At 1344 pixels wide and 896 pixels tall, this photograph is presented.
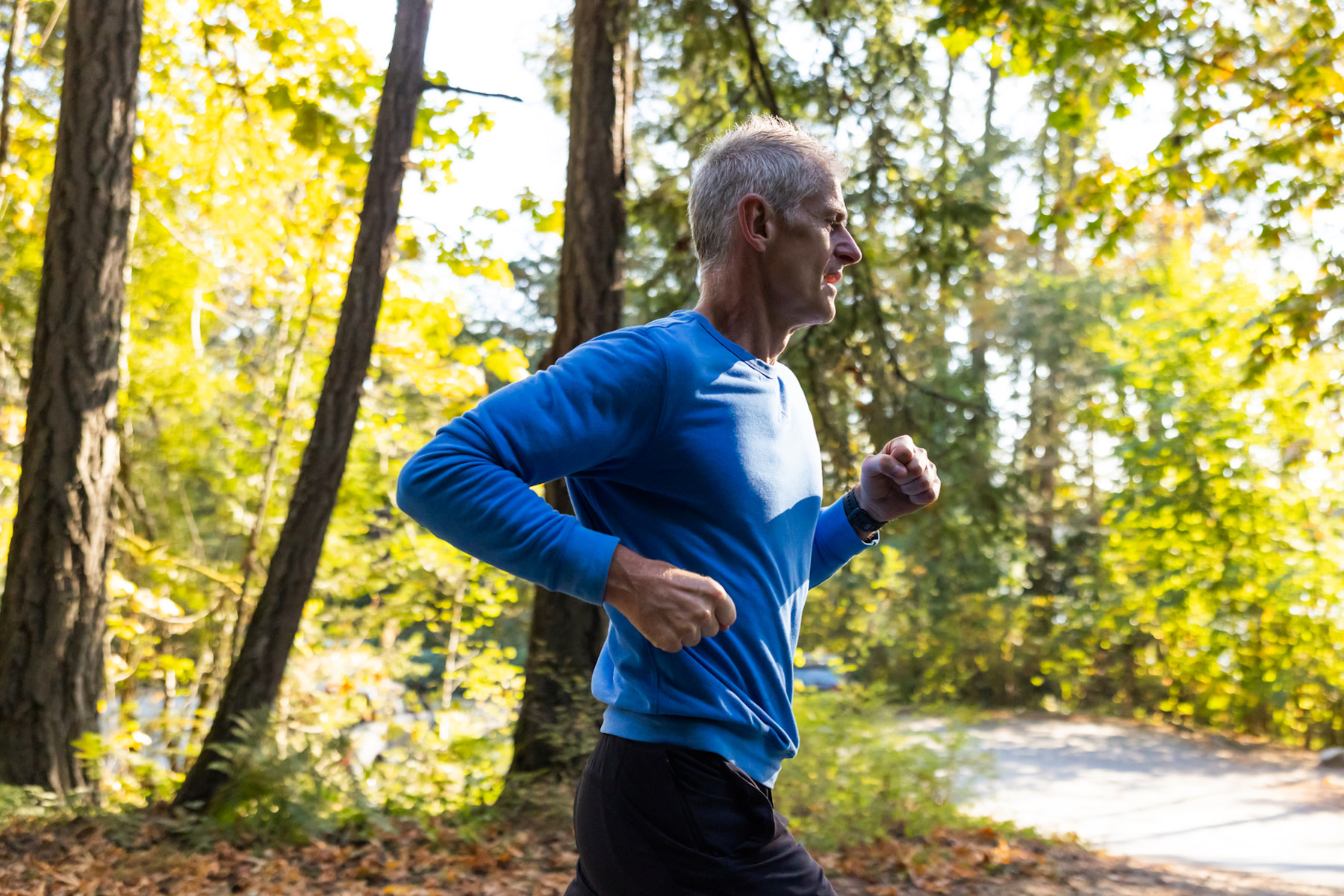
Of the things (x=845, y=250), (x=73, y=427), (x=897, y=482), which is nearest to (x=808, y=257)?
(x=845, y=250)

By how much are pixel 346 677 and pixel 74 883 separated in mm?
5513

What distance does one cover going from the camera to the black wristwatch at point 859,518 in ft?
7.70

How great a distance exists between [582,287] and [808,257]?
220 inches

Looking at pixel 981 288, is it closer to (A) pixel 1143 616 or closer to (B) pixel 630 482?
(A) pixel 1143 616

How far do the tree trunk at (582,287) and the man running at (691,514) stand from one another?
17.1ft

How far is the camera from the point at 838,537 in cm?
235

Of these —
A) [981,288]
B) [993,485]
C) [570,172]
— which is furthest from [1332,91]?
[981,288]

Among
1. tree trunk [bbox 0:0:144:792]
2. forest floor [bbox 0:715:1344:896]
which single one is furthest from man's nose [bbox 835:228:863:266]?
tree trunk [bbox 0:0:144:792]

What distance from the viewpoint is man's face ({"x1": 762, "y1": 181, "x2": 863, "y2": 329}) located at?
1.97 metres

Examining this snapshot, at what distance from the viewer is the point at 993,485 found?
892cm

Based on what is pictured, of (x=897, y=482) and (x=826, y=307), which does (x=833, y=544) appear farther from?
(x=826, y=307)

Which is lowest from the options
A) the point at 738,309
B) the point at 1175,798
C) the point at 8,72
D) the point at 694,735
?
the point at 1175,798

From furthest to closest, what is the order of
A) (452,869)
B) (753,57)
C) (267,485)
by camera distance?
(267,485)
(753,57)
(452,869)

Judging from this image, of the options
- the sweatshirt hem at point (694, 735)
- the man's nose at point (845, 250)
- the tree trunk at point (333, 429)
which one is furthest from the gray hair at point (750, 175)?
the tree trunk at point (333, 429)
